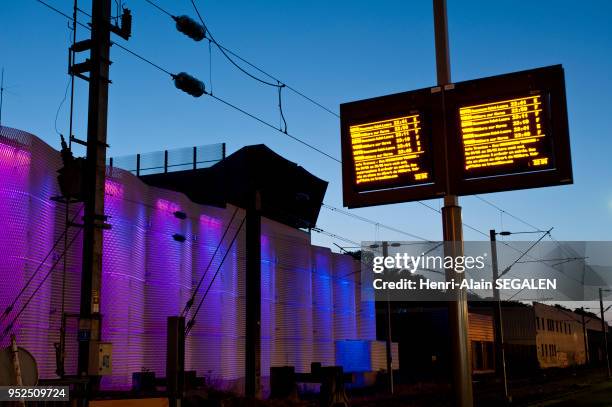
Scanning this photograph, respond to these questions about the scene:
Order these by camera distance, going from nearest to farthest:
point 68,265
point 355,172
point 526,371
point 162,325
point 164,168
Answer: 1. point 355,172
2. point 68,265
3. point 162,325
4. point 164,168
5. point 526,371

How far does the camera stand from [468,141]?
8836 millimetres

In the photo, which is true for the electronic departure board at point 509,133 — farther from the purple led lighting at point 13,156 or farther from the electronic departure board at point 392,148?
the purple led lighting at point 13,156

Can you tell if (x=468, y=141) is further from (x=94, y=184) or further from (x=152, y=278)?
(x=152, y=278)

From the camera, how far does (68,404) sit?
1502 centimetres

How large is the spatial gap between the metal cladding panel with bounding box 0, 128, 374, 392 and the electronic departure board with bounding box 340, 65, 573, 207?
12.8 metres

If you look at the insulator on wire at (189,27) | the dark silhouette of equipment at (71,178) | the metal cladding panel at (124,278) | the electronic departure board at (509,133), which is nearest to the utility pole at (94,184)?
the dark silhouette of equipment at (71,178)

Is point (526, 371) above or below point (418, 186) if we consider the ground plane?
below

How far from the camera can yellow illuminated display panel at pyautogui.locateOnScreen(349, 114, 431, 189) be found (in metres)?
9.11

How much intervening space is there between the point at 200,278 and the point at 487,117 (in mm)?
21870

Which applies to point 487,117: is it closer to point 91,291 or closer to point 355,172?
point 355,172

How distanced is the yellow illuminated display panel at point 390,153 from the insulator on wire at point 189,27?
22.6 ft

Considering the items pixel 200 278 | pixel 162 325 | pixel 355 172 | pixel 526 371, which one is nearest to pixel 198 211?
pixel 200 278

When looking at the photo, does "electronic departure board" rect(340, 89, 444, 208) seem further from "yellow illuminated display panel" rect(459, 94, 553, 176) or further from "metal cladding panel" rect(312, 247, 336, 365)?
"metal cladding panel" rect(312, 247, 336, 365)

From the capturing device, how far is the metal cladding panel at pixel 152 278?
63.5 ft
